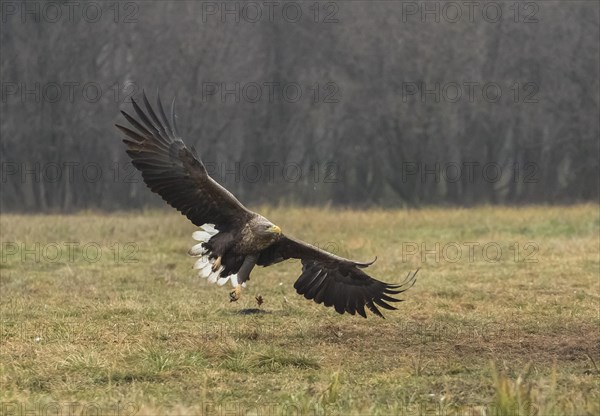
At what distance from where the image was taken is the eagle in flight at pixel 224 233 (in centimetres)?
916

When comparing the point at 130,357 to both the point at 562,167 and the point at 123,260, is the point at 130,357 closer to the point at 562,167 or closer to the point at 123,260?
the point at 123,260

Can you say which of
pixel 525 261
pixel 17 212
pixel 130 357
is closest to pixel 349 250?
pixel 525 261

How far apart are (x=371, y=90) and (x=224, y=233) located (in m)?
25.0

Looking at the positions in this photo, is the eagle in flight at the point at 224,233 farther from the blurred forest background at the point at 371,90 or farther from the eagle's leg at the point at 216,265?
the blurred forest background at the point at 371,90

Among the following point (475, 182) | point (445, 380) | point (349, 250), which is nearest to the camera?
point (445, 380)

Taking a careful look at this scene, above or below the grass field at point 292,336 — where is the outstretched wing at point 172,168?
above

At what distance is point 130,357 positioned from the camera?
7703 mm

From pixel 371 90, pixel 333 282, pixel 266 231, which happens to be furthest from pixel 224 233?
pixel 371 90

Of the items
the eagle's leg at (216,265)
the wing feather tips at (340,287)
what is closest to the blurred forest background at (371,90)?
the wing feather tips at (340,287)

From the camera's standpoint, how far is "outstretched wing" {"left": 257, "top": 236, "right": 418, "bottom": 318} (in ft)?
31.7

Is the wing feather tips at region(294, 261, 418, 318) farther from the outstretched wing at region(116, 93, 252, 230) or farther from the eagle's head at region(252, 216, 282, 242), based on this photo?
the outstretched wing at region(116, 93, 252, 230)

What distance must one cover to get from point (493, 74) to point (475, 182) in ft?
12.9

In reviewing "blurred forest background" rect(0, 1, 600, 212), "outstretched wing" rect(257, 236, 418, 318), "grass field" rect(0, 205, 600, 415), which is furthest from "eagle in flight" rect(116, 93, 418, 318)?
"blurred forest background" rect(0, 1, 600, 212)

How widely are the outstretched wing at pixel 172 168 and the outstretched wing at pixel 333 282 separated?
1.90ft
